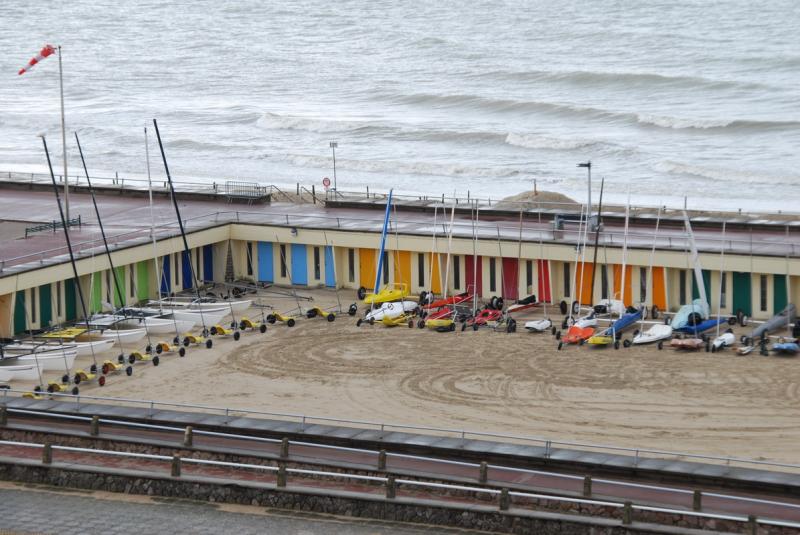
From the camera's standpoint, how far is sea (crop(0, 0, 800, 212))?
237 feet

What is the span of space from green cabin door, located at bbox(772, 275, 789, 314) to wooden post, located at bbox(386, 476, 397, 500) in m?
17.8

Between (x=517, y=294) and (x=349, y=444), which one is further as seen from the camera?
(x=517, y=294)

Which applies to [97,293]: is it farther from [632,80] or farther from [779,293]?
[632,80]

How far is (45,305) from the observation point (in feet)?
126

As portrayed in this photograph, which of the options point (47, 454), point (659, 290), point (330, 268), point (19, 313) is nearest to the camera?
point (47, 454)

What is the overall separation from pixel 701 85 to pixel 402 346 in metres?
60.1

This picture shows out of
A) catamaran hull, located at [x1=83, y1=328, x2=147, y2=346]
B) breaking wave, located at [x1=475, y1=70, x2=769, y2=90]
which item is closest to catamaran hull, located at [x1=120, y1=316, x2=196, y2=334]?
catamaran hull, located at [x1=83, y1=328, x2=147, y2=346]

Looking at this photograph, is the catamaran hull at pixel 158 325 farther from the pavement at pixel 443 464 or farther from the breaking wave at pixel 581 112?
the breaking wave at pixel 581 112

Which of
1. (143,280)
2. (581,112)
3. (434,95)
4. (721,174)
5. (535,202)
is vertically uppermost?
(434,95)

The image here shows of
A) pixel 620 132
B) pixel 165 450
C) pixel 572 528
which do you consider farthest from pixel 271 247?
pixel 620 132

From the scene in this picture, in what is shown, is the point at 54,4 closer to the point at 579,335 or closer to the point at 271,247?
the point at 271,247

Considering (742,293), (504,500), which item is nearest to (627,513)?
(504,500)

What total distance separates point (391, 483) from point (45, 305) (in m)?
17.9

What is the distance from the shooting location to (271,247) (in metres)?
44.2
